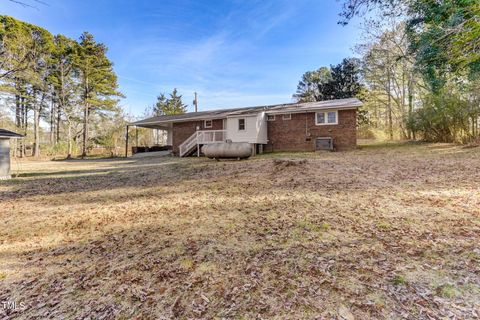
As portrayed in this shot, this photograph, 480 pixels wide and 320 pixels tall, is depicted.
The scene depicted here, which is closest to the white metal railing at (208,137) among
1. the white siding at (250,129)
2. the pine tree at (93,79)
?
the white siding at (250,129)

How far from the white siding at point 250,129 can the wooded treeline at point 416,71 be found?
882cm

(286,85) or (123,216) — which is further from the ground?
(286,85)

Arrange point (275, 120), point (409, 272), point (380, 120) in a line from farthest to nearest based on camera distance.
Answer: point (380, 120) < point (275, 120) < point (409, 272)

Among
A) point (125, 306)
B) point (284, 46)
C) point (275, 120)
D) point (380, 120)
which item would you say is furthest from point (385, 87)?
point (125, 306)

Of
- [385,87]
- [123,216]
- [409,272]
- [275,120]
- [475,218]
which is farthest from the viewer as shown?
[385,87]

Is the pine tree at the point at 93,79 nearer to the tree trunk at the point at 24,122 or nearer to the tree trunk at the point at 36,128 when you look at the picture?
the tree trunk at the point at 36,128

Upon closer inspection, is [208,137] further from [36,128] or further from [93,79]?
[36,128]

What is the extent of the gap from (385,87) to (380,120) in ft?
16.3

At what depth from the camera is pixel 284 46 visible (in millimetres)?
18031

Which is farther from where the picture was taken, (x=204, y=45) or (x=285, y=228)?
(x=204, y=45)

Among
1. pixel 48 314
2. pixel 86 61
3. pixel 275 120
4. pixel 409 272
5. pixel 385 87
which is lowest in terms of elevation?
pixel 48 314

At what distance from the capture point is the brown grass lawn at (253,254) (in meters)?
2.26

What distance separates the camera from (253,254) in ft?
10.3

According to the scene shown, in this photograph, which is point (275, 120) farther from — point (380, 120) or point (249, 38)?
point (380, 120)
